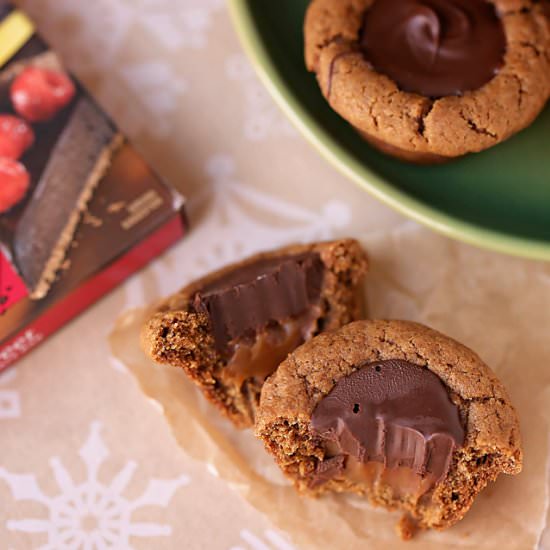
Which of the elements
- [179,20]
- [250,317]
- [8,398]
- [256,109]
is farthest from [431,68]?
[8,398]

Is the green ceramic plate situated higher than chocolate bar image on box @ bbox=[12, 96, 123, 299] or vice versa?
chocolate bar image on box @ bbox=[12, 96, 123, 299]

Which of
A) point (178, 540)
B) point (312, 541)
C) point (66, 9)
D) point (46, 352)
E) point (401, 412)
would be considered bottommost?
point (312, 541)

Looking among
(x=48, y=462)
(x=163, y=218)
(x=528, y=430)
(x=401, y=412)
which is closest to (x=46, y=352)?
(x=48, y=462)

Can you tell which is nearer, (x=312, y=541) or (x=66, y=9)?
(x=312, y=541)

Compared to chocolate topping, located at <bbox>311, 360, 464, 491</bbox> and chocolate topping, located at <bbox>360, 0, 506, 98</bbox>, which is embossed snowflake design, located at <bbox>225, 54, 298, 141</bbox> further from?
chocolate topping, located at <bbox>311, 360, 464, 491</bbox>

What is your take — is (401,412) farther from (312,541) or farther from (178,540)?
(178,540)

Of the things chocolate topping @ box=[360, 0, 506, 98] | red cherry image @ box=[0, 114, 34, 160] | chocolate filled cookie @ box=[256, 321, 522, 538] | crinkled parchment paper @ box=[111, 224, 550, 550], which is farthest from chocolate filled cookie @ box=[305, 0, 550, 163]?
red cherry image @ box=[0, 114, 34, 160]

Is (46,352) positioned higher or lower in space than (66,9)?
lower
